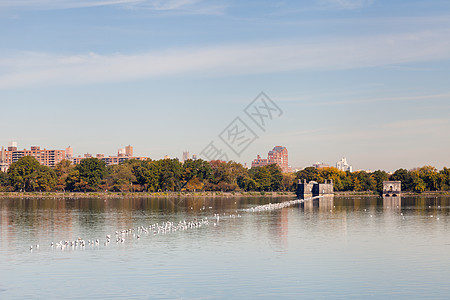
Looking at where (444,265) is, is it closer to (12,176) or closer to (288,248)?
(288,248)

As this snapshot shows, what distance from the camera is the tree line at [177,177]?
511ft

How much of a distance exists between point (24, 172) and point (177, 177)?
135 feet

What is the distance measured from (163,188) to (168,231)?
106 metres

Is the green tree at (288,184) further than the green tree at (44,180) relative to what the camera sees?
Yes

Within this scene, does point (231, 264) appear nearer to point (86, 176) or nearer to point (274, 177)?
point (86, 176)

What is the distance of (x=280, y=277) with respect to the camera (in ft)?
104

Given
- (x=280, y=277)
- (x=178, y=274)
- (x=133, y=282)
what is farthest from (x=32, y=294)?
(x=280, y=277)

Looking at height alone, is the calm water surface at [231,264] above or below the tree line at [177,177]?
below

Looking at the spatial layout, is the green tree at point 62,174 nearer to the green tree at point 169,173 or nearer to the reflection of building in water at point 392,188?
the green tree at point 169,173

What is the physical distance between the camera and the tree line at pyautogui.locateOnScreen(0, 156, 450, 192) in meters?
156

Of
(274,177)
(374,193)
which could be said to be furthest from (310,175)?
(374,193)

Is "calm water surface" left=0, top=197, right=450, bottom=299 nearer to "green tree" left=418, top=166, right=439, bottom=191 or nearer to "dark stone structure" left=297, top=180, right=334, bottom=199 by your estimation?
"dark stone structure" left=297, top=180, right=334, bottom=199

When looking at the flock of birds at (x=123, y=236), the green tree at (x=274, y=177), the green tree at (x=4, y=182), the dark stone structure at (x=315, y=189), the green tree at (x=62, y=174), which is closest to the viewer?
the flock of birds at (x=123, y=236)

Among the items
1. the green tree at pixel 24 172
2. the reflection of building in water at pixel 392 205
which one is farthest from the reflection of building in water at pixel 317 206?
the green tree at pixel 24 172
